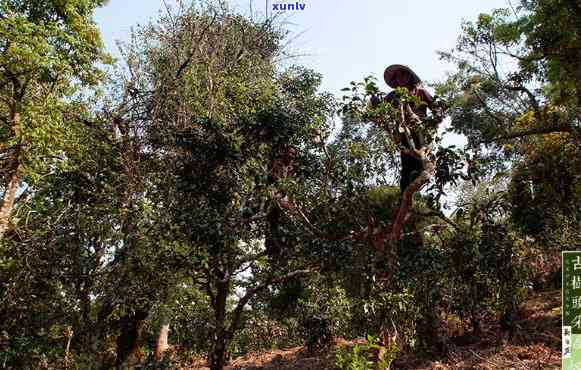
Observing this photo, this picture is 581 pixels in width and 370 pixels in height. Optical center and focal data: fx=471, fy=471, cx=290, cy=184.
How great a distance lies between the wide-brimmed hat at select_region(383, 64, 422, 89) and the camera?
271 inches

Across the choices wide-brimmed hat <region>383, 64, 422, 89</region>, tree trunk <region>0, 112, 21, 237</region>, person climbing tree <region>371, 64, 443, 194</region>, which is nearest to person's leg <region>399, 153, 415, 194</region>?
person climbing tree <region>371, 64, 443, 194</region>

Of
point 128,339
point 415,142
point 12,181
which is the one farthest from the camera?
point 128,339

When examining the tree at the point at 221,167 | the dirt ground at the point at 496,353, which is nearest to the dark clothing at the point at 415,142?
the tree at the point at 221,167

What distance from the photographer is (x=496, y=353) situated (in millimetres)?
7172

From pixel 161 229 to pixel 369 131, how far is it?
6.57 m

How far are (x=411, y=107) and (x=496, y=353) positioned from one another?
3.96 m

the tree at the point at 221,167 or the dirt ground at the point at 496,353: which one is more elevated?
the tree at the point at 221,167

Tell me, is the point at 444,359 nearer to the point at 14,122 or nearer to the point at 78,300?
the point at 78,300

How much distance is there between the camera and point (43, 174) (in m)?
7.92

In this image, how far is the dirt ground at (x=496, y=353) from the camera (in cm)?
684

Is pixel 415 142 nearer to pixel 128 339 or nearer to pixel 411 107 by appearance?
pixel 411 107

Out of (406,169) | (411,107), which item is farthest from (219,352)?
(411,107)

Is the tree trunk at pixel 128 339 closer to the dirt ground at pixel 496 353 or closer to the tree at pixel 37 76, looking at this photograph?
the dirt ground at pixel 496 353

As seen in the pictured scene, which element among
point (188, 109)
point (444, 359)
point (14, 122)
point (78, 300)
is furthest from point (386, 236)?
point (14, 122)
